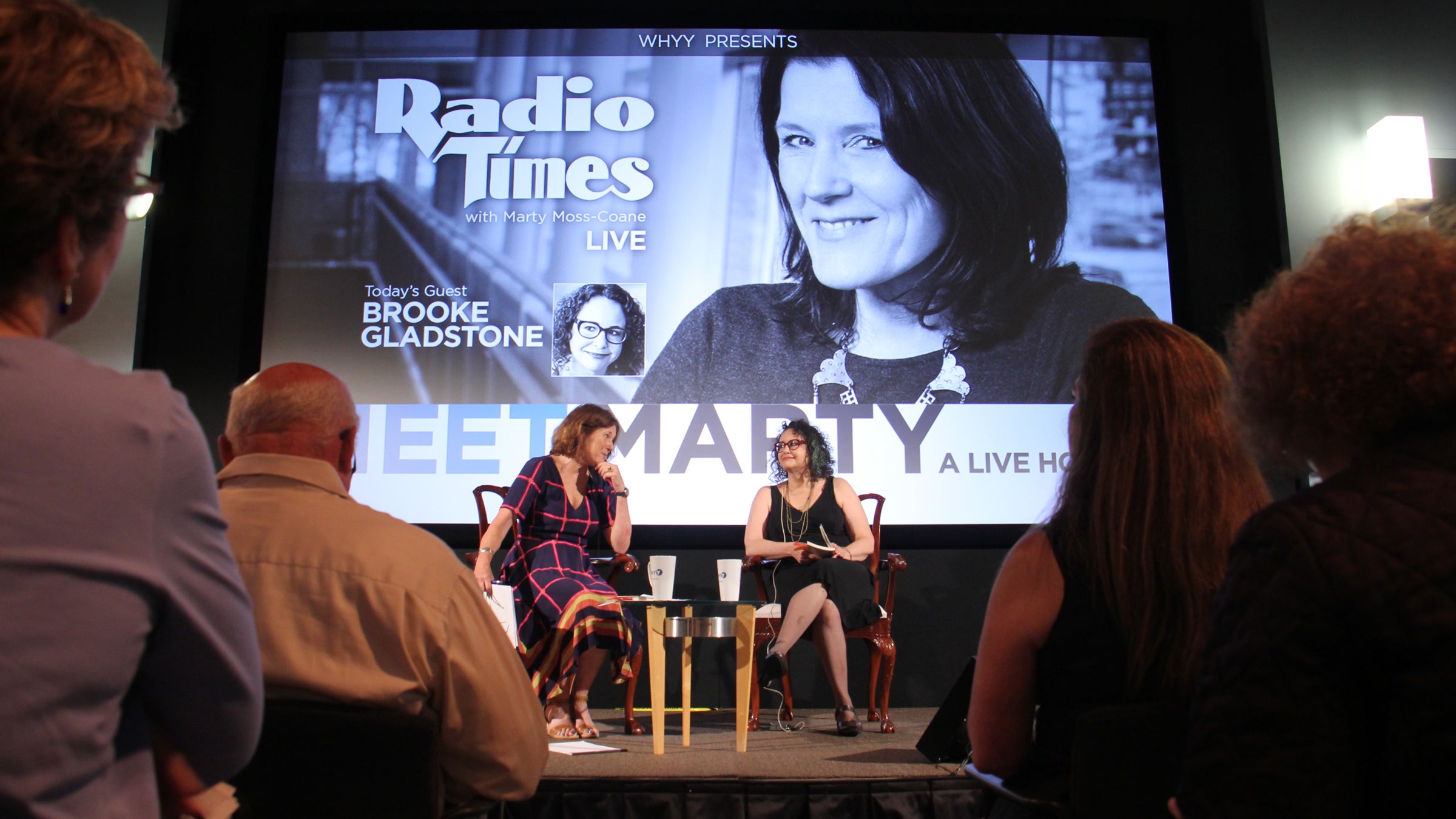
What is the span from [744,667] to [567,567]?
82cm

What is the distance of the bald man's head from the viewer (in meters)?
1.50

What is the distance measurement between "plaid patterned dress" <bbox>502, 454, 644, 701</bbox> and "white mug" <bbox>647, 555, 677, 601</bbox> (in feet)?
0.74

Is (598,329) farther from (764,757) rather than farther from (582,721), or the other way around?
(764,757)

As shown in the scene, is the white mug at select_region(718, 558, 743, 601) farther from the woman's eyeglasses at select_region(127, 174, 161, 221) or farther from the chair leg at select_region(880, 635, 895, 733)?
the woman's eyeglasses at select_region(127, 174, 161, 221)

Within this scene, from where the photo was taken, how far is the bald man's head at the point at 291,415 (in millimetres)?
1498

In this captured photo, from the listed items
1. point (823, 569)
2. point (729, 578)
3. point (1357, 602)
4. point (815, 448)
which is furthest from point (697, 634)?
point (1357, 602)

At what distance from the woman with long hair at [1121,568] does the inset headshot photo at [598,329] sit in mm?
3641

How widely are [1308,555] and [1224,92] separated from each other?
18.0ft

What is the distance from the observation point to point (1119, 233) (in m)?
5.00

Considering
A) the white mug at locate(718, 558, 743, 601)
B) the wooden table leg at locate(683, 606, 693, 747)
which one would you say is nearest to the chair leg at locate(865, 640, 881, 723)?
the white mug at locate(718, 558, 743, 601)

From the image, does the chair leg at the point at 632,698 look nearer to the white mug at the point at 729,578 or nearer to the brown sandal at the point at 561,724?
the brown sandal at the point at 561,724

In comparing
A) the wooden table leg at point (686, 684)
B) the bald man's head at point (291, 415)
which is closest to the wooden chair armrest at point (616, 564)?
the wooden table leg at point (686, 684)

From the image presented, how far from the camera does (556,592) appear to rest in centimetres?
373

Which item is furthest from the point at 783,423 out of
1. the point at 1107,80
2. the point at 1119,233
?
the point at 1107,80
